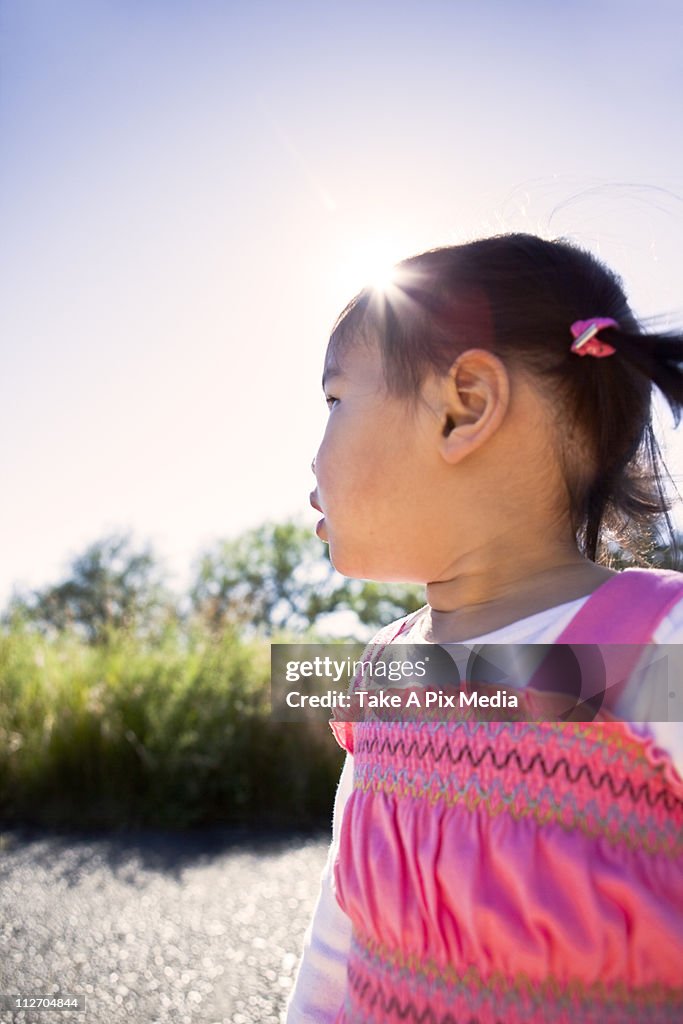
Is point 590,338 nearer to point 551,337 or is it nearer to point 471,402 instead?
point 551,337

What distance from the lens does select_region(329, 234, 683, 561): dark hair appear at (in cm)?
103

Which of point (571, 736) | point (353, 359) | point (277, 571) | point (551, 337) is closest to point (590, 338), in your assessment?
point (551, 337)

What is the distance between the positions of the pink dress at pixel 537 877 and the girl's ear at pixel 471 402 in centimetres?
25

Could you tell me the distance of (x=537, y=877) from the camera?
0.82 meters

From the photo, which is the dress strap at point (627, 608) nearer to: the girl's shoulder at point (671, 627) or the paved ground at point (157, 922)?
the girl's shoulder at point (671, 627)

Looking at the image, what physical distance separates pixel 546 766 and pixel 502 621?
182mm

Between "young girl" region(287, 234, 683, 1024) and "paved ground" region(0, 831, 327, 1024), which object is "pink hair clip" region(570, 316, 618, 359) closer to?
"young girl" region(287, 234, 683, 1024)

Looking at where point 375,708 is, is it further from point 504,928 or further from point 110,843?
point 110,843

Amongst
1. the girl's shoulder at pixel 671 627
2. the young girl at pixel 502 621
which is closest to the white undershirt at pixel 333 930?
the young girl at pixel 502 621

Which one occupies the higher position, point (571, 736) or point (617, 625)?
point (617, 625)

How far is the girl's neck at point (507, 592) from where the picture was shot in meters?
0.97

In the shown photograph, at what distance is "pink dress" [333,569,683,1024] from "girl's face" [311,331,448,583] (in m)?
0.25

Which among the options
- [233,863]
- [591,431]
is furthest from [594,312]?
[233,863]

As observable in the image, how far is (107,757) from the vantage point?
13.2 feet
